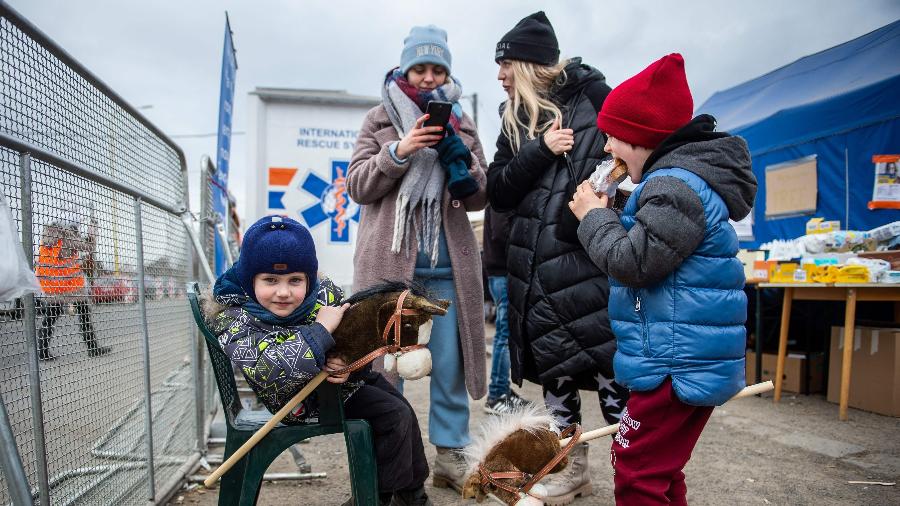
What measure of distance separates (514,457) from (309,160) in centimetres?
459

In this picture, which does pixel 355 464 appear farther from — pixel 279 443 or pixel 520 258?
pixel 520 258

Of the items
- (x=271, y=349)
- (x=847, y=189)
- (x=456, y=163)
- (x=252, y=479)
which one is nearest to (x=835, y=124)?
(x=847, y=189)

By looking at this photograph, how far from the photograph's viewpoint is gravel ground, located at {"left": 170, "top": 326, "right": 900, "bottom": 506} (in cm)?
264

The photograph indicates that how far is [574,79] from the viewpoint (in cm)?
246

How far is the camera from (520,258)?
246 cm

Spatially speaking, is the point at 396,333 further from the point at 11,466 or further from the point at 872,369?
the point at 872,369

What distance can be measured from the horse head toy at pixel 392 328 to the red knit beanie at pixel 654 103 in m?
0.79

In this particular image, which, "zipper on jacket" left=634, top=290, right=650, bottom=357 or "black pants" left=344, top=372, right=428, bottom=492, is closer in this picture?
"zipper on jacket" left=634, top=290, right=650, bottom=357

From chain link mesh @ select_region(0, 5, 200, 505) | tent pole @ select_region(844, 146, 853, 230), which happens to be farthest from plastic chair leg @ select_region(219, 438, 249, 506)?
tent pole @ select_region(844, 146, 853, 230)

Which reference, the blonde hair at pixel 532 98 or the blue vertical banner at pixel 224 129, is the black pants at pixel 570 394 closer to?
the blonde hair at pixel 532 98

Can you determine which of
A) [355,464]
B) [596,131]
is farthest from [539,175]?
[355,464]

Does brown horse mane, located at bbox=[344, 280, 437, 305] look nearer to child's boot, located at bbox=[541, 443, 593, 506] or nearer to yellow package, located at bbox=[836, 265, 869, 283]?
child's boot, located at bbox=[541, 443, 593, 506]

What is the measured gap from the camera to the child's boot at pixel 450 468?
2570 millimetres

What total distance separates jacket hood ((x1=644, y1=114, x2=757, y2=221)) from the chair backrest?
1.43 m
